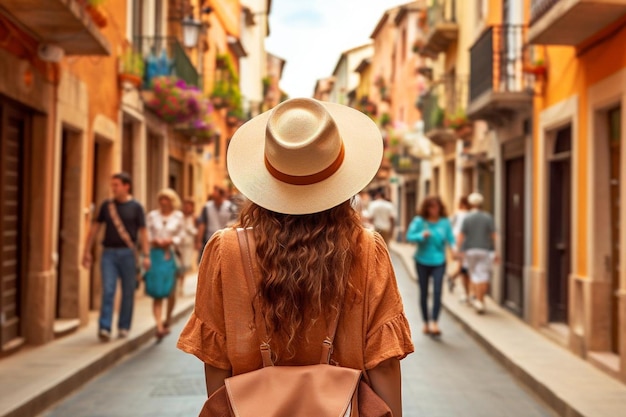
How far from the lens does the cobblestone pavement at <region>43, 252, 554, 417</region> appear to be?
7.02 metres

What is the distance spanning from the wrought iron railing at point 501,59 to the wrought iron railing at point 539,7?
347cm

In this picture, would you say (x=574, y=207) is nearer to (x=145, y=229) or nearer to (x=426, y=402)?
(x=426, y=402)

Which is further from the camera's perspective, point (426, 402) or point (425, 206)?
point (425, 206)

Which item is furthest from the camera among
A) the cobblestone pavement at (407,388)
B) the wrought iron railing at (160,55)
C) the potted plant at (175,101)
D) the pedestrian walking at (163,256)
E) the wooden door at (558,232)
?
the potted plant at (175,101)

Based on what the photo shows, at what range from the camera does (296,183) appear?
2.78 m

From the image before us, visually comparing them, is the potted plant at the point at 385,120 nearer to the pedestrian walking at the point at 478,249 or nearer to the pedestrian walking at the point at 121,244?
the pedestrian walking at the point at 478,249

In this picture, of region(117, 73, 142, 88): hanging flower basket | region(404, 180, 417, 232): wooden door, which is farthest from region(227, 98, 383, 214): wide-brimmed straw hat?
region(404, 180, 417, 232): wooden door

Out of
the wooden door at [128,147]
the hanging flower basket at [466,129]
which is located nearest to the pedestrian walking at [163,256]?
the wooden door at [128,147]

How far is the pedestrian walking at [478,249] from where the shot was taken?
13.6 metres

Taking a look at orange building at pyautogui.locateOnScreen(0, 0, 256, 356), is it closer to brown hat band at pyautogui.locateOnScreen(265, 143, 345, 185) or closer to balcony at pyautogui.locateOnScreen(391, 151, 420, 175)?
brown hat band at pyautogui.locateOnScreen(265, 143, 345, 185)

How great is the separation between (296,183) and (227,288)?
1.25 feet

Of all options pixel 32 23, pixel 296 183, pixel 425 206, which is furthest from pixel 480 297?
pixel 296 183

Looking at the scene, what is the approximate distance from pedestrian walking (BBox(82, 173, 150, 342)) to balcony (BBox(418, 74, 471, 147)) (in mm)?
10711

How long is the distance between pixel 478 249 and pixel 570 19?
5.15 m
